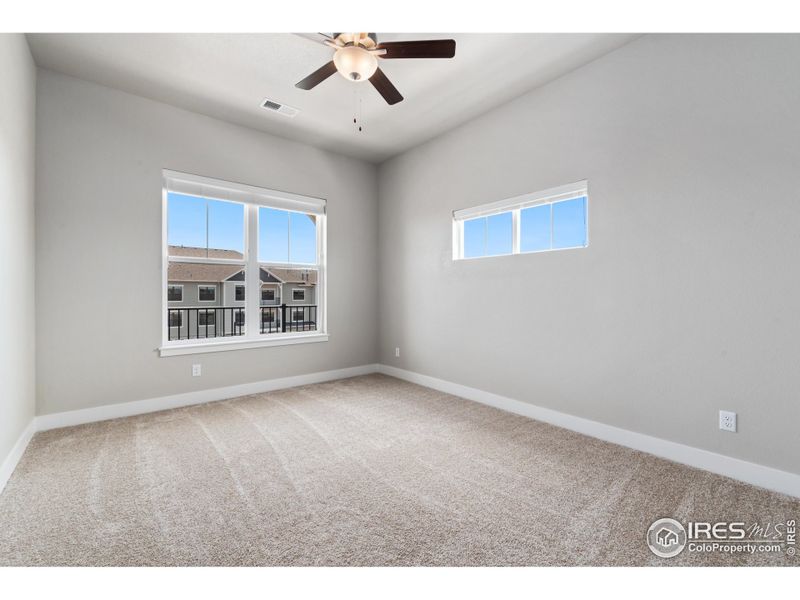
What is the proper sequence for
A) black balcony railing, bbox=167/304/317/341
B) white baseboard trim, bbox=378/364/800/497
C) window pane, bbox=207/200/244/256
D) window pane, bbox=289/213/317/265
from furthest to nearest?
window pane, bbox=289/213/317/265, window pane, bbox=207/200/244/256, black balcony railing, bbox=167/304/317/341, white baseboard trim, bbox=378/364/800/497

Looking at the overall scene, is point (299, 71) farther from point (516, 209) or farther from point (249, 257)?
point (516, 209)

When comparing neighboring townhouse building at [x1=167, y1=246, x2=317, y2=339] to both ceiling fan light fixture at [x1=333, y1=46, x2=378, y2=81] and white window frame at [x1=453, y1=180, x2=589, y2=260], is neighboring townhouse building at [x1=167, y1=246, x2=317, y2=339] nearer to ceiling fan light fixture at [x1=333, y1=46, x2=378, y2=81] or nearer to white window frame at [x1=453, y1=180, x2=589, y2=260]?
white window frame at [x1=453, y1=180, x2=589, y2=260]

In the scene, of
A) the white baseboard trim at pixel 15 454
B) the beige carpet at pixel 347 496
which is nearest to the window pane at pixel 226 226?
the beige carpet at pixel 347 496

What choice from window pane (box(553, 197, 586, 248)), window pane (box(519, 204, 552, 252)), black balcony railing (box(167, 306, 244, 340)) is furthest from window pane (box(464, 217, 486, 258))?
black balcony railing (box(167, 306, 244, 340))

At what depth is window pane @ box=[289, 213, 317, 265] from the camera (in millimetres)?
4469

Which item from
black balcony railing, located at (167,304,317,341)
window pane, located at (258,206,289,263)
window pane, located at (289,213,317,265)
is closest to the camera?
black balcony railing, located at (167,304,317,341)

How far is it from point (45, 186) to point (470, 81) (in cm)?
356

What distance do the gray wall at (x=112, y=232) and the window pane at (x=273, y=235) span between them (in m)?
0.37

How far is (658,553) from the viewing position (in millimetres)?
1543

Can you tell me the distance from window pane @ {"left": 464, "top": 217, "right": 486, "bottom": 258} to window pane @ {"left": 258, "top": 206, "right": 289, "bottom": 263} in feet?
6.97

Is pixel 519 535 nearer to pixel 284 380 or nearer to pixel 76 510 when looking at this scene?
pixel 76 510

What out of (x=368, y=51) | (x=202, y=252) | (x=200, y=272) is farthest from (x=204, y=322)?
(x=368, y=51)
